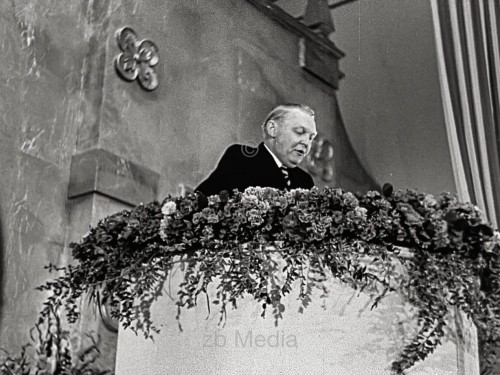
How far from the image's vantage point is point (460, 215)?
2955 millimetres

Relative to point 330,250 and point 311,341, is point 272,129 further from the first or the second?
point 311,341

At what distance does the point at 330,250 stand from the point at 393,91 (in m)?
4.22

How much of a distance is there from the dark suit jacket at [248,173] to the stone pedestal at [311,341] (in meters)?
0.91

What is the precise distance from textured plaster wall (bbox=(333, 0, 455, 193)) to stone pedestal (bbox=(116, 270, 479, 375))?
3458 mm

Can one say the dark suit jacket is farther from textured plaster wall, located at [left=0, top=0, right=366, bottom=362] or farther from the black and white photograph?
textured plaster wall, located at [left=0, top=0, right=366, bottom=362]

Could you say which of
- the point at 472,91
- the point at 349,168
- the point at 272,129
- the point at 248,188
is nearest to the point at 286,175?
the point at 272,129

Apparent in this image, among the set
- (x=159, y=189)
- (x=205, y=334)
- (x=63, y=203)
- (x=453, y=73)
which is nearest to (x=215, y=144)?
(x=159, y=189)

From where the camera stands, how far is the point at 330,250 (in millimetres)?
2840

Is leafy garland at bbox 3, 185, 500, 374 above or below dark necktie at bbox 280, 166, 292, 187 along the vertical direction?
below

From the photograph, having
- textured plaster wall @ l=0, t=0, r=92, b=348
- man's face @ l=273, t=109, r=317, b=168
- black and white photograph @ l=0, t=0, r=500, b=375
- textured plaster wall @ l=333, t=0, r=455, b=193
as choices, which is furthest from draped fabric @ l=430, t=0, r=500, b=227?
textured plaster wall @ l=0, t=0, r=92, b=348

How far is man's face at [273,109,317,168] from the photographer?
424 cm

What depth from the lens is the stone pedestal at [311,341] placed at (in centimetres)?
282

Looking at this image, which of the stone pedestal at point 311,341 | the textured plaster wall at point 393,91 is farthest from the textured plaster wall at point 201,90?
→ the stone pedestal at point 311,341

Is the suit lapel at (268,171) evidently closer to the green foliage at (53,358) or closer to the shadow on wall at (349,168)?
the green foliage at (53,358)
